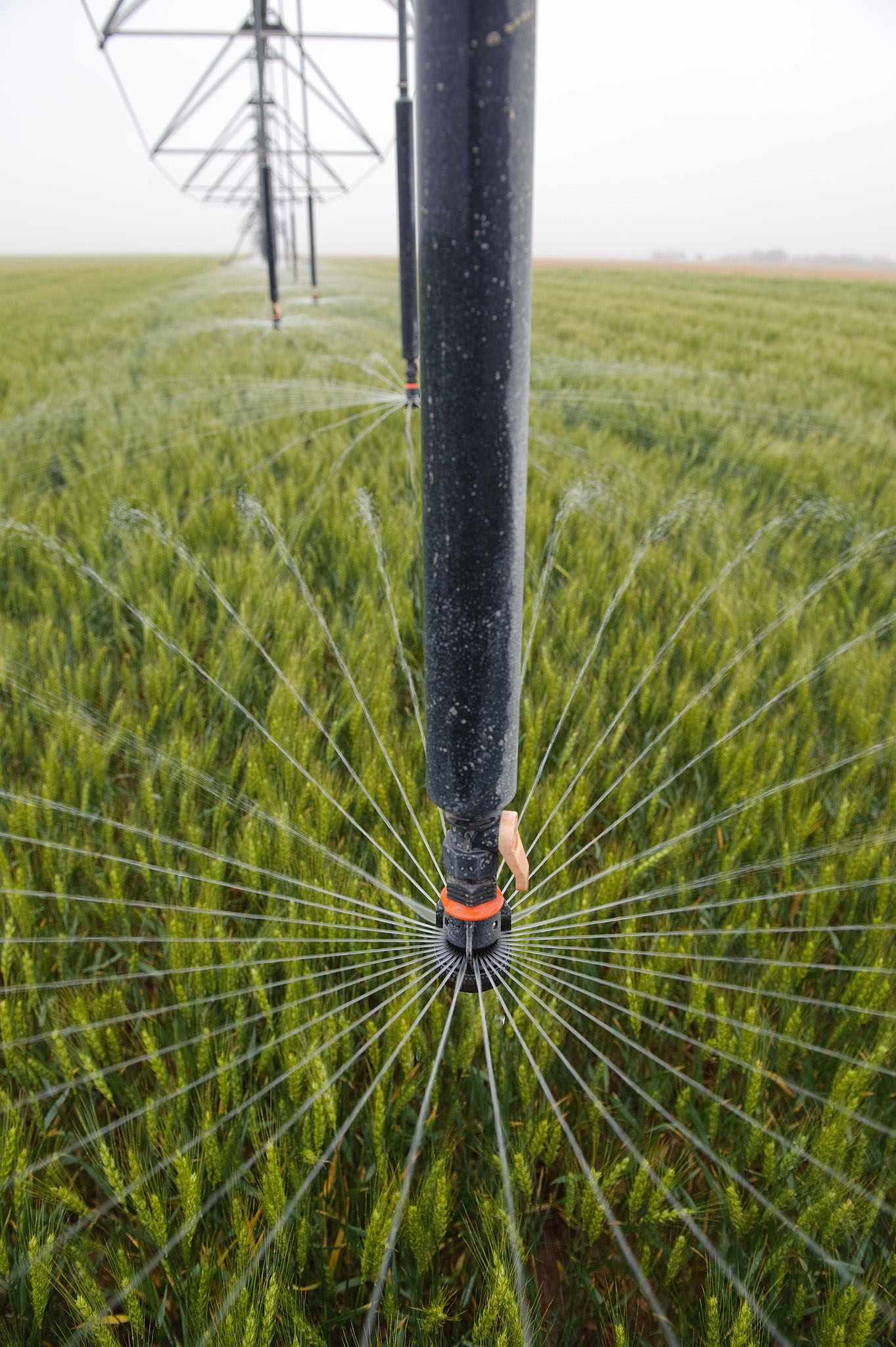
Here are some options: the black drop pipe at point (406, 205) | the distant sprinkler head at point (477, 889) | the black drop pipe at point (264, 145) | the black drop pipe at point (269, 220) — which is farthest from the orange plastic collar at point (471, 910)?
the black drop pipe at point (269, 220)

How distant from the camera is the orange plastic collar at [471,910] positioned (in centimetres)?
47

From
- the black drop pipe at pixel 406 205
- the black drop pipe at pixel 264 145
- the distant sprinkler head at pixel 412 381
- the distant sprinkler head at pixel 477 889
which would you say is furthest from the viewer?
the black drop pipe at pixel 264 145

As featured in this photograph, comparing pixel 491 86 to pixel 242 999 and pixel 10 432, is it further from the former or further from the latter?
pixel 10 432

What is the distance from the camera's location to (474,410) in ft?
1.13

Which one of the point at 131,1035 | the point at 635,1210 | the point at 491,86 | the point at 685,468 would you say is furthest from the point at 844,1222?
the point at 685,468

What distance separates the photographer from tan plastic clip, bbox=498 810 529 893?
0.45 meters

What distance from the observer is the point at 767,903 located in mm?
843

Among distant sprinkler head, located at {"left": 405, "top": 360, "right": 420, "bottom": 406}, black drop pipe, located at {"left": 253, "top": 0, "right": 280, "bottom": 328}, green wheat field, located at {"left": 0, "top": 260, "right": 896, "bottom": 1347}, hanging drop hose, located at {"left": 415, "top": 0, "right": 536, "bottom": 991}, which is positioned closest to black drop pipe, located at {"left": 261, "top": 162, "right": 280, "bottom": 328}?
black drop pipe, located at {"left": 253, "top": 0, "right": 280, "bottom": 328}

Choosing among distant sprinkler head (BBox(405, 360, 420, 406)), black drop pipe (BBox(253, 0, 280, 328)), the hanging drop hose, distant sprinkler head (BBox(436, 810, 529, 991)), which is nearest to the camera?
the hanging drop hose

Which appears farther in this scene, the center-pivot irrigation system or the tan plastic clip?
the tan plastic clip

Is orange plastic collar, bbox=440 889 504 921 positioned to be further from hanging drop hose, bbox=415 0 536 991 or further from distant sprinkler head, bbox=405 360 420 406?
distant sprinkler head, bbox=405 360 420 406

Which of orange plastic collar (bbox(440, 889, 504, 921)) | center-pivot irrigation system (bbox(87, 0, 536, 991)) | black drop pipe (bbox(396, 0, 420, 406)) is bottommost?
orange plastic collar (bbox(440, 889, 504, 921))

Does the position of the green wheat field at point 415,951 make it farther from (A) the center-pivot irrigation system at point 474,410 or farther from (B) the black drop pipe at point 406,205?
(B) the black drop pipe at point 406,205

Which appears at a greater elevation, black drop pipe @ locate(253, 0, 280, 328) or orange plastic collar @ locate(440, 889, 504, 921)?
black drop pipe @ locate(253, 0, 280, 328)
